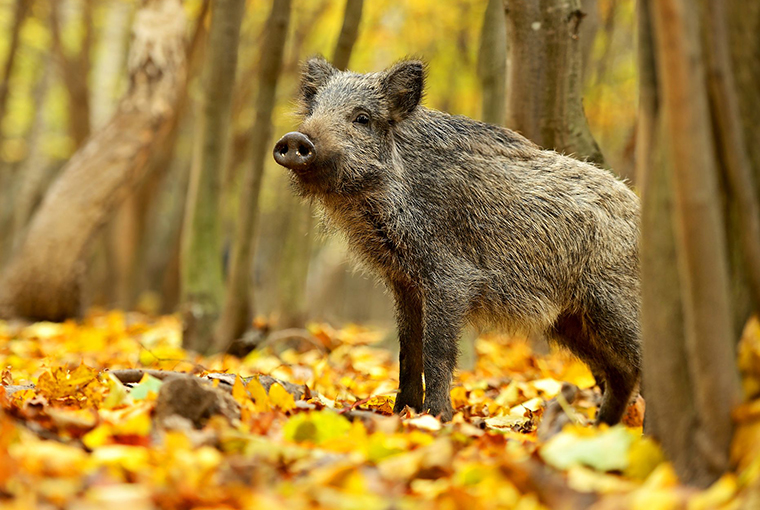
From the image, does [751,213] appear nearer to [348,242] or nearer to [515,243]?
[515,243]

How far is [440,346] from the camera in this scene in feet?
13.8

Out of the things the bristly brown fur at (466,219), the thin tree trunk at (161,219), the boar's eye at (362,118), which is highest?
the boar's eye at (362,118)

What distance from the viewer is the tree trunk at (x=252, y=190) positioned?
22.7ft

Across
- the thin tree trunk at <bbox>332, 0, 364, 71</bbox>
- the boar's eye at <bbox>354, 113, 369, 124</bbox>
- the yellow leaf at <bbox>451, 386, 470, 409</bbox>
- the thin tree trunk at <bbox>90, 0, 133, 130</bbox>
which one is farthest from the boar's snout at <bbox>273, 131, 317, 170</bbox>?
the thin tree trunk at <bbox>90, 0, 133, 130</bbox>

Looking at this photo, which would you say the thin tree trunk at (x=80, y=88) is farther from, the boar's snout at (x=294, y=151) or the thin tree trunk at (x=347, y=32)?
the boar's snout at (x=294, y=151)

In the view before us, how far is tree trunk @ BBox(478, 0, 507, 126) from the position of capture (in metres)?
6.88

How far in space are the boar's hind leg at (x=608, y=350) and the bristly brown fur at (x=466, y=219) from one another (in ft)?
0.04

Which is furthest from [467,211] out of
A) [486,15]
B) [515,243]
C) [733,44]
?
[486,15]

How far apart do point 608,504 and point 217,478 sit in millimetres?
1068

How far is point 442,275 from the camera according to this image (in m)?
4.32

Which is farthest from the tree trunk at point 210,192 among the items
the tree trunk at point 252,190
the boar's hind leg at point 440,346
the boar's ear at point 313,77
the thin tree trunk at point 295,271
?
the boar's hind leg at point 440,346

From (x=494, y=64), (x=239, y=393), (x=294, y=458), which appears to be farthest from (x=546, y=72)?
(x=294, y=458)

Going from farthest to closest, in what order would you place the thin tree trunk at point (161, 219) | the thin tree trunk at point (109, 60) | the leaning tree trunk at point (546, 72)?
the thin tree trunk at point (109, 60), the thin tree trunk at point (161, 219), the leaning tree trunk at point (546, 72)

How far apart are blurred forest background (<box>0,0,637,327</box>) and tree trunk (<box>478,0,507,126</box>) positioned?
1.22m
